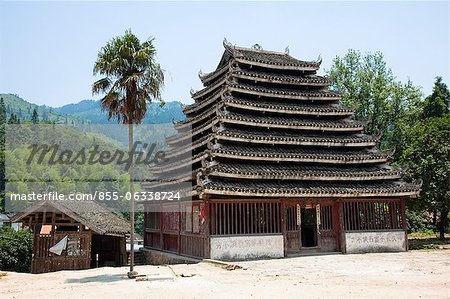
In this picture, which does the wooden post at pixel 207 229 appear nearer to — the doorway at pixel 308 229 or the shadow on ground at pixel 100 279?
the shadow on ground at pixel 100 279

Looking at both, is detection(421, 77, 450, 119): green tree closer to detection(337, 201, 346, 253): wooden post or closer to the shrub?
detection(337, 201, 346, 253): wooden post

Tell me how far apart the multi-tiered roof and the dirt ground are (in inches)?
169

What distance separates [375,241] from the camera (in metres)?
25.0

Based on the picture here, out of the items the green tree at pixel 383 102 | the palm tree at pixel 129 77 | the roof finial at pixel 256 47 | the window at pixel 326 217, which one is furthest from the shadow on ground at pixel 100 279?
the green tree at pixel 383 102

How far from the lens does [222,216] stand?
21984 mm

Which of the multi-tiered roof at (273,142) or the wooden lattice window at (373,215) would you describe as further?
the wooden lattice window at (373,215)

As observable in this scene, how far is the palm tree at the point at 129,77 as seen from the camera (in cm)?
1805

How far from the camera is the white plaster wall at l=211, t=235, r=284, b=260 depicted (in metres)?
21.3

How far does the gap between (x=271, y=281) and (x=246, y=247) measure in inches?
264

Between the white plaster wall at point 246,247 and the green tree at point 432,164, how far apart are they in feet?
47.6

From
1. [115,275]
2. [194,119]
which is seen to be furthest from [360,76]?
[115,275]

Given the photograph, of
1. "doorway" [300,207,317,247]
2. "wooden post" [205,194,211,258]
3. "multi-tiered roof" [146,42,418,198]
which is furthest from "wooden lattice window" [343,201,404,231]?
"wooden post" [205,194,211,258]
